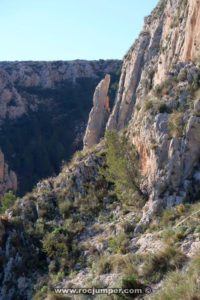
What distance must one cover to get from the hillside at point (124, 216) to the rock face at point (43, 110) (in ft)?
151

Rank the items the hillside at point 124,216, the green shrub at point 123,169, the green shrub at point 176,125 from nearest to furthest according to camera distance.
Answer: the hillside at point 124,216, the green shrub at point 176,125, the green shrub at point 123,169

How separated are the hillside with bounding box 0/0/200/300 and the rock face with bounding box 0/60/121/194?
45962 mm

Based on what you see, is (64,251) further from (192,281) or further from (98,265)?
(192,281)

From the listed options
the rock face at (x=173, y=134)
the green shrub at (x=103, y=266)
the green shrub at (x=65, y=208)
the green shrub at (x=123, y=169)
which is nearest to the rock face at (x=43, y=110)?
the green shrub at (x=65, y=208)

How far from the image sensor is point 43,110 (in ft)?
299

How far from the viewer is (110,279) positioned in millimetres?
14719

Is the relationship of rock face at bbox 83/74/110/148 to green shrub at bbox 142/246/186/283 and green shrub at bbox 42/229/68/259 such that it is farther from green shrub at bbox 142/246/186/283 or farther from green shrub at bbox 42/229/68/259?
green shrub at bbox 142/246/186/283

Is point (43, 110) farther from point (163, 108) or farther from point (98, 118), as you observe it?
point (163, 108)

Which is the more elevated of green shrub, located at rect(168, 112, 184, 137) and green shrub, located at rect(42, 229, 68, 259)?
green shrub, located at rect(168, 112, 184, 137)

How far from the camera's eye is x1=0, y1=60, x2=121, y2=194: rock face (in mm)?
78750

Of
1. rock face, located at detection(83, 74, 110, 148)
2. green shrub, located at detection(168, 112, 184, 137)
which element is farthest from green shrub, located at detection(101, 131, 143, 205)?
rock face, located at detection(83, 74, 110, 148)

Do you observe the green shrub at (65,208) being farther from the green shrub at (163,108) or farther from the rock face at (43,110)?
the rock face at (43,110)

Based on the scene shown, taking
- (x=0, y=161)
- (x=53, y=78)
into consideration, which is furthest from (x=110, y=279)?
(x=53, y=78)

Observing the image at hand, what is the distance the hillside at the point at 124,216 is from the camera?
47.1 feet
